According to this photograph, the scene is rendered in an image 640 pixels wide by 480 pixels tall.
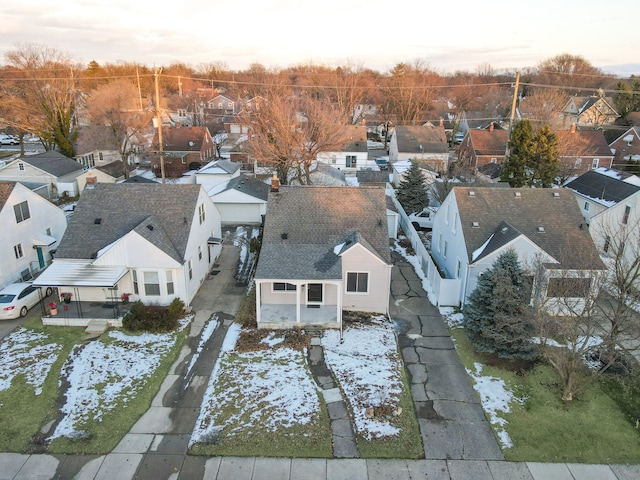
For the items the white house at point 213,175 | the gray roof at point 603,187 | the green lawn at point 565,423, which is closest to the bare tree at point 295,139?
the white house at point 213,175

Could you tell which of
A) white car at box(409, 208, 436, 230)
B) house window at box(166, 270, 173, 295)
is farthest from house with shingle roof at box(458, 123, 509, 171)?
house window at box(166, 270, 173, 295)

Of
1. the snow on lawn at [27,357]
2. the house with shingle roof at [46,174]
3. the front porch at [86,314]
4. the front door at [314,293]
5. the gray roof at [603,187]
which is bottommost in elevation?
the snow on lawn at [27,357]

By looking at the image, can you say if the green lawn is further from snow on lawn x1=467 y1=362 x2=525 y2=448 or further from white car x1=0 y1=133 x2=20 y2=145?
white car x1=0 y1=133 x2=20 y2=145

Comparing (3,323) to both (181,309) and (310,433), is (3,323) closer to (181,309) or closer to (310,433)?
(181,309)

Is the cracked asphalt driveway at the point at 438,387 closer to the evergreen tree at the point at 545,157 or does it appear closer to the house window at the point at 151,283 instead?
the house window at the point at 151,283

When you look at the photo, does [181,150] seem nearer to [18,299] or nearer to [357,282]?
[18,299]

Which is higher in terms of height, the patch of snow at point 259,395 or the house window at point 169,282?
the house window at point 169,282

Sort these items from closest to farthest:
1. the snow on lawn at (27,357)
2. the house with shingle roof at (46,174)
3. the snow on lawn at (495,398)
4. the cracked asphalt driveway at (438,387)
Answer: the cracked asphalt driveway at (438,387) < the snow on lawn at (495,398) < the snow on lawn at (27,357) < the house with shingle roof at (46,174)
